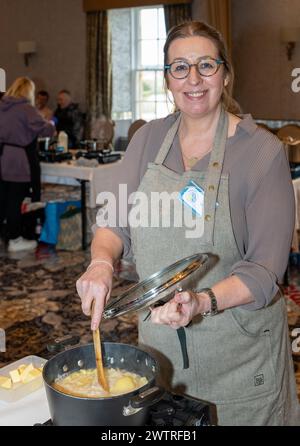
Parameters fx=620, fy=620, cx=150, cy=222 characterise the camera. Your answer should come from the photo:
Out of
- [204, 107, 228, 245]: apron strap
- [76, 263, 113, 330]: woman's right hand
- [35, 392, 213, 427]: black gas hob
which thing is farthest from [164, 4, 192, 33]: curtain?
[35, 392, 213, 427]: black gas hob

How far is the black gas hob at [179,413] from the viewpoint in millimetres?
1243

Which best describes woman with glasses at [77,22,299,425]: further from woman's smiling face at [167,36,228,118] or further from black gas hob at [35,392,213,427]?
black gas hob at [35,392,213,427]

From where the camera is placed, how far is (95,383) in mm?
1341

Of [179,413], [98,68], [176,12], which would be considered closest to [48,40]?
[98,68]

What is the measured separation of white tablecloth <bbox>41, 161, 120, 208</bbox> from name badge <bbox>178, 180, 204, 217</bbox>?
3.49m

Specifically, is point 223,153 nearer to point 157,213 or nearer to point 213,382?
point 157,213

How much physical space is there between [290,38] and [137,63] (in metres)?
3.04

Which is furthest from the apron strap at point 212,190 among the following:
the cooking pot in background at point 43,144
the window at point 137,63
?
the window at point 137,63

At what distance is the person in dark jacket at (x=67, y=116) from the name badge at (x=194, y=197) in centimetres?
784

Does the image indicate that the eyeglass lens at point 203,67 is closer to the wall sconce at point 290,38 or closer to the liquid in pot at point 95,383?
the liquid in pot at point 95,383

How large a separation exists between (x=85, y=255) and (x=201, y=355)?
396cm

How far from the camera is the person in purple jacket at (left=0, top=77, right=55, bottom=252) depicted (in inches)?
Answer: 209

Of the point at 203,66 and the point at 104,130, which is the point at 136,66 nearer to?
the point at 104,130
